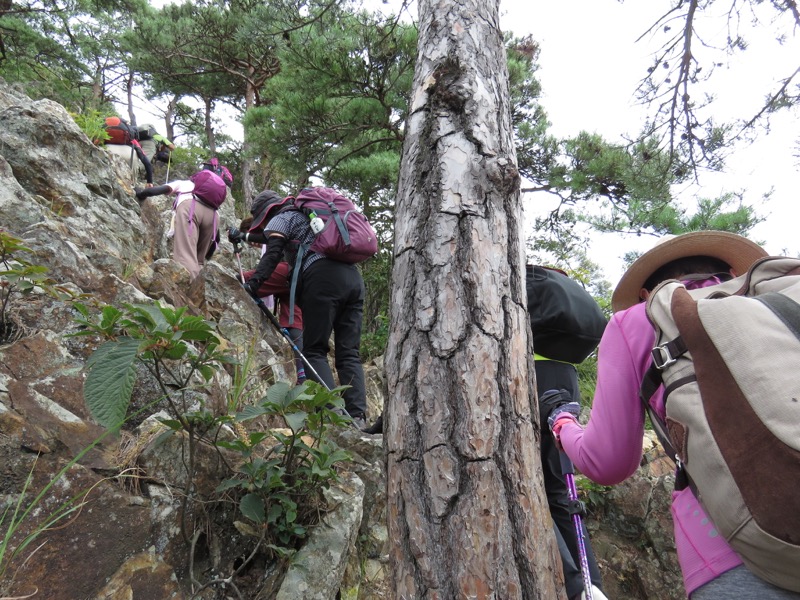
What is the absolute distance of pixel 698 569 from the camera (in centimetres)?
111

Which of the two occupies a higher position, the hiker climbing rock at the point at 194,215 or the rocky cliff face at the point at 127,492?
the hiker climbing rock at the point at 194,215

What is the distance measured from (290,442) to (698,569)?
4.78ft

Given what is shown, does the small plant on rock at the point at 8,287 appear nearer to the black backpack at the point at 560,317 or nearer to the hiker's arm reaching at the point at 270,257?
the hiker's arm reaching at the point at 270,257

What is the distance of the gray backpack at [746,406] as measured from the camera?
902 mm

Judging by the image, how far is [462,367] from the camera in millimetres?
1312

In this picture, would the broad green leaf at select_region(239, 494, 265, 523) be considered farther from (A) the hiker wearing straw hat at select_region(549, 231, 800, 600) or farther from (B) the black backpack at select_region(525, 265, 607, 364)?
(B) the black backpack at select_region(525, 265, 607, 364)

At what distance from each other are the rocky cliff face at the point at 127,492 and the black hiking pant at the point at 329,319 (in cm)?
56

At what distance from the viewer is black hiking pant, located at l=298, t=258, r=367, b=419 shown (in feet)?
11.9

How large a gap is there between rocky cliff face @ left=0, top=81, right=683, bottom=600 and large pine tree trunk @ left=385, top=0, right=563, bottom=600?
1.00 meters

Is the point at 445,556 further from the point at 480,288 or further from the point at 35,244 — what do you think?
the point at 35,244

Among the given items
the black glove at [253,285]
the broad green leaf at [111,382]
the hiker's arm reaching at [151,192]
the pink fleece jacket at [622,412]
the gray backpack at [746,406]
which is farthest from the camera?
the hiker's arm reaching at [151,192]

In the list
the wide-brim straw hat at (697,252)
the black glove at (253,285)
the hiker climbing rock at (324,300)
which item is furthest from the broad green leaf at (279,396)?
the black glove at (253,285)

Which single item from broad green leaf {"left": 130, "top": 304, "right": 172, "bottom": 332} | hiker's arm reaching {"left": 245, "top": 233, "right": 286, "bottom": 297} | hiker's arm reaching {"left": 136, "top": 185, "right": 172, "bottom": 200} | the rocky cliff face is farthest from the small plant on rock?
hiker's arm reaching {"left": 136, "top": 185, "right": 172, "bottom": 200}

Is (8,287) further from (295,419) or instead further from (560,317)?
(560,317)
